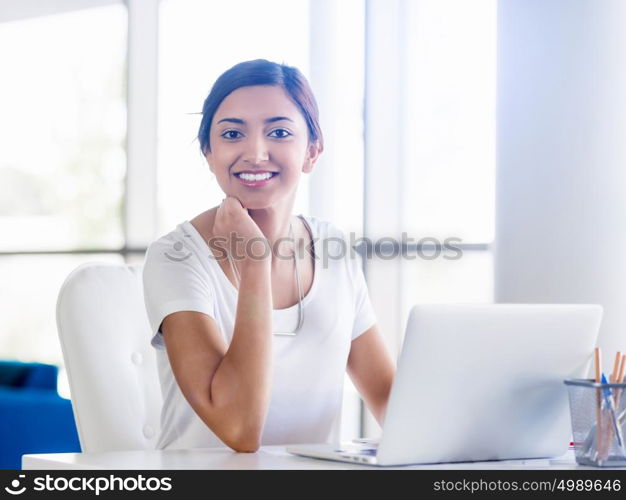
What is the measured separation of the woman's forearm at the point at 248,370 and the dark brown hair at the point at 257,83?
0.39 m

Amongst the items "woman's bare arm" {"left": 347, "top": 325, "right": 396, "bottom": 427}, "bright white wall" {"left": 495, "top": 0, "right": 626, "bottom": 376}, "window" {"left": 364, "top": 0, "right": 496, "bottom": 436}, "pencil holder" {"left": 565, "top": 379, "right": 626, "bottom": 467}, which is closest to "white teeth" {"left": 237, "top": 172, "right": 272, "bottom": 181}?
"woman's bare arm" {"left": 347, "top": 325, "right": 396, "bottom": 427}

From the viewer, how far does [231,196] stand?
1.83 m

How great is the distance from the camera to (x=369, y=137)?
3848 mm

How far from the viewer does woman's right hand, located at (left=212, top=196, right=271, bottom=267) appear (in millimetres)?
1685

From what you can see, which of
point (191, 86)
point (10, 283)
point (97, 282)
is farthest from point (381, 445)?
point (10, 283)

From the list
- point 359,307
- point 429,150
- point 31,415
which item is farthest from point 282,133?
point 429,150

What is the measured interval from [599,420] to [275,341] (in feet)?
2.11

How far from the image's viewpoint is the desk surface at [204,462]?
47.8 inches

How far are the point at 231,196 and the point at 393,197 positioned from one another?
80.8 inches

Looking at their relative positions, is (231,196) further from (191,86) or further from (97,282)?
(191,86)

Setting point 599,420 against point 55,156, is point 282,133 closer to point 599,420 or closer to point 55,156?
point 599,420
